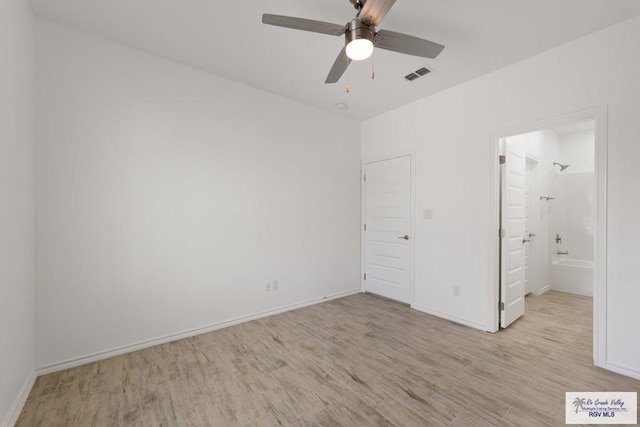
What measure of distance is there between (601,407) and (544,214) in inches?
148

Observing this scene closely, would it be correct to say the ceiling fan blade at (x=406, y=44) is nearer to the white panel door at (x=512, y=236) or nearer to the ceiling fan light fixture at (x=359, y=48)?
the ceiling fan light fixture at (x=359, y=48)

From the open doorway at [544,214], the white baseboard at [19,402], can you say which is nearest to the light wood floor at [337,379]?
the white baseboard at [19,402]

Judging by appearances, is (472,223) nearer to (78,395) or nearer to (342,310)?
(342,310)

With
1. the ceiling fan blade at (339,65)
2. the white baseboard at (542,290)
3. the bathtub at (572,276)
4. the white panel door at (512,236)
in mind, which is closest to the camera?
the ceiling fan blade at (339,65)

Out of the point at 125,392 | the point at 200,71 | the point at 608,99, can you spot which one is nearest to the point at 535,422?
the point at 608,99

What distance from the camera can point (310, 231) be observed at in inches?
155

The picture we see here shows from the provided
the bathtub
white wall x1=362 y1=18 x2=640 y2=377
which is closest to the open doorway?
the bathtub

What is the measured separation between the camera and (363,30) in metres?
1.67

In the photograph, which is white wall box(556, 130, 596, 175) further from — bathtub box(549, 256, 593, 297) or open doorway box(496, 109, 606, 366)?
bathtub box(549, 256, 593, 297)

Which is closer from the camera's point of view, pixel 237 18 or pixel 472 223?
pixel 237 18

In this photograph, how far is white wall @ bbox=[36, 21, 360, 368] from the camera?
2309 mm

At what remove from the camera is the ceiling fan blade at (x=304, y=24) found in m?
1.68

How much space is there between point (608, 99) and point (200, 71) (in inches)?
153

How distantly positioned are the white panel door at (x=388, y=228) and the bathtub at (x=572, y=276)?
2.91 metres
